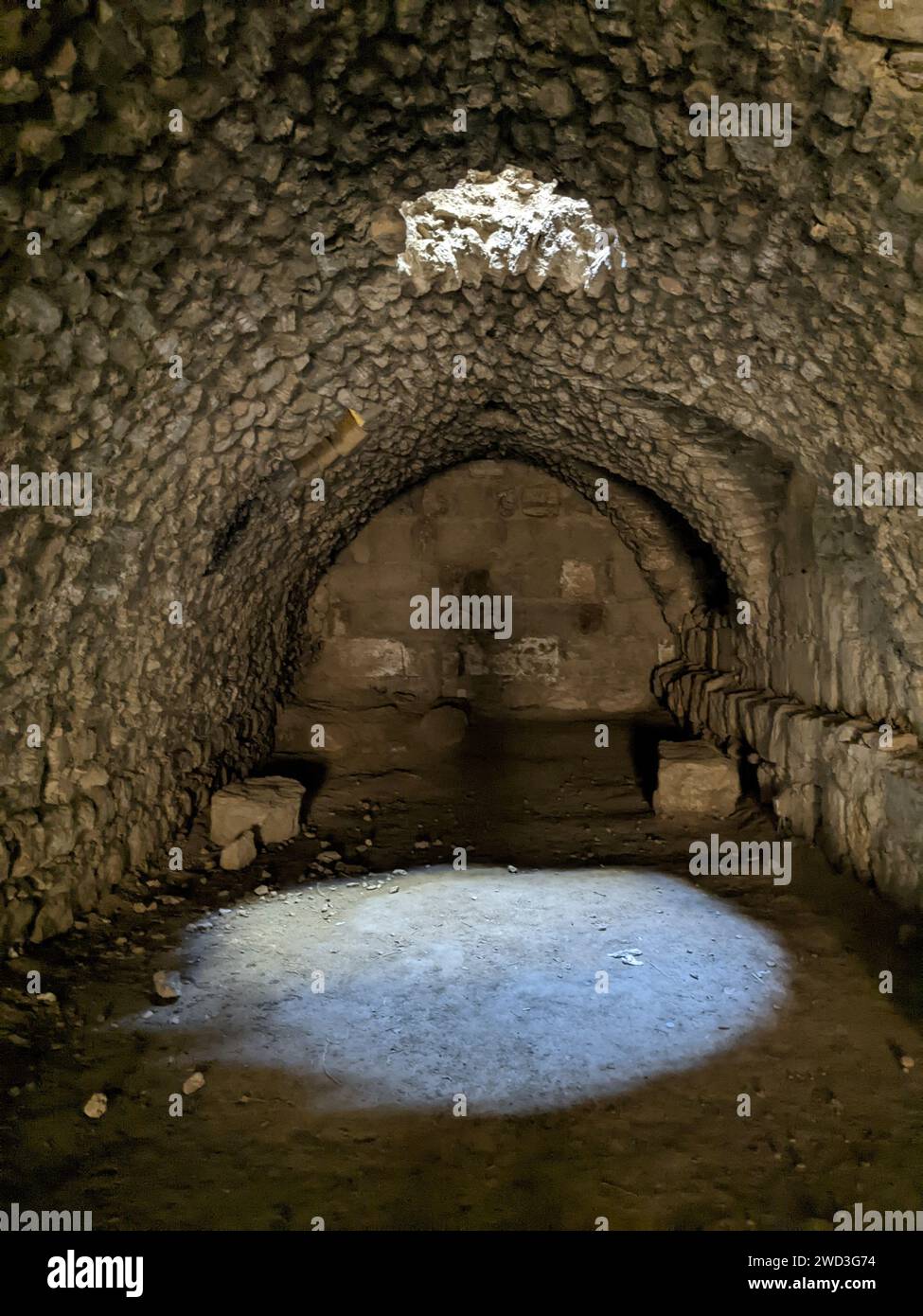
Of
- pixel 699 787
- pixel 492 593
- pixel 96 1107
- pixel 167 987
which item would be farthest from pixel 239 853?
pixel 492 593

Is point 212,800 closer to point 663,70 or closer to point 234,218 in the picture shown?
point 234,218

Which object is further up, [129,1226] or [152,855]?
[152,855]

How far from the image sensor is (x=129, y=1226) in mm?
2396

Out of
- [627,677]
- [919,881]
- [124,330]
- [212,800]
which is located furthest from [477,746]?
[124,330]

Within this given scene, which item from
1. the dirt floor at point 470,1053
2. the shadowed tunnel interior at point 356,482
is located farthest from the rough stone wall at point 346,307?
the dirt floor at point 470,1053

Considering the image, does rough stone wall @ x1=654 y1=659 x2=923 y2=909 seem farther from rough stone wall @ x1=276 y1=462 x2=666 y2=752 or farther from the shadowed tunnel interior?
rough stone wall @ x1=276 y1=462 x2=666 y2=752

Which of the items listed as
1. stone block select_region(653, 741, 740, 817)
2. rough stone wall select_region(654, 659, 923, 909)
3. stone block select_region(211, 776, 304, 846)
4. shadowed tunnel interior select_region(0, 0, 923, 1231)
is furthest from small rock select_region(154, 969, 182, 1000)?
stone block select_region(653, 741, 740, 817)

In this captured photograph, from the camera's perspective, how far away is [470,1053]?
10.7ft

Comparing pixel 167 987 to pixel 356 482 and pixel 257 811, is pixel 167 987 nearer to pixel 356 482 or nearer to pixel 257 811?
pixel 257 811

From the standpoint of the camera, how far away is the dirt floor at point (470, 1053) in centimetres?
253

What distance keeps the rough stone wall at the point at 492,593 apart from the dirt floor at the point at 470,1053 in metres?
3.86

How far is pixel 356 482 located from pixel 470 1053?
4936 mm

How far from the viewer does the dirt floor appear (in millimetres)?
2525
